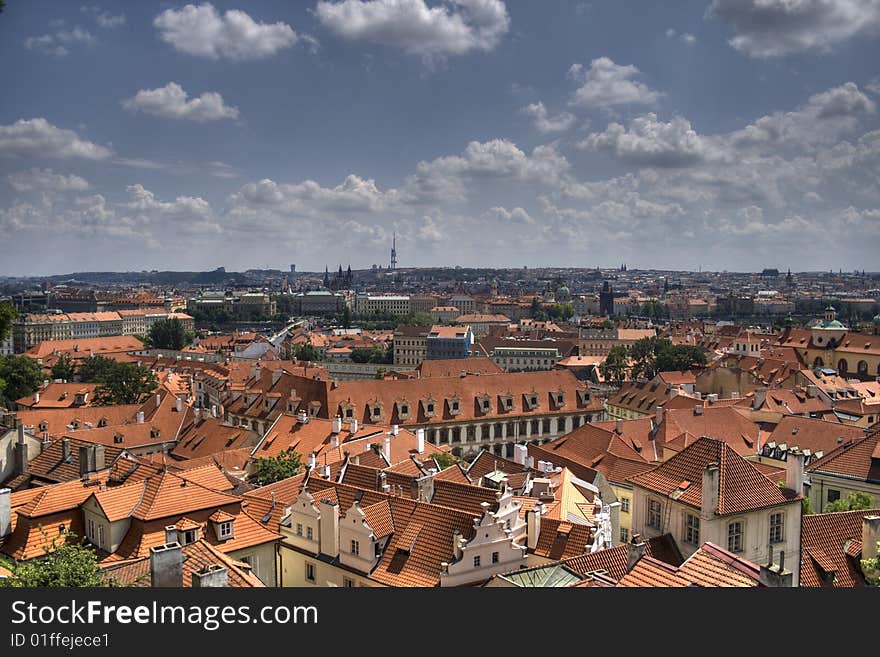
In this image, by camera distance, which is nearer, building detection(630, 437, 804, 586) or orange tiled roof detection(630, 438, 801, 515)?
building detection(630, 437, 804, 586)

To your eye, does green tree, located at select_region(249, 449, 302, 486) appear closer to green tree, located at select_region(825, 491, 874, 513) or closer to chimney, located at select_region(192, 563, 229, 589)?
chimney, located at select_region(192, 563, 229, 589)

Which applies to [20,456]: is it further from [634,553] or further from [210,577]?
[634,553]

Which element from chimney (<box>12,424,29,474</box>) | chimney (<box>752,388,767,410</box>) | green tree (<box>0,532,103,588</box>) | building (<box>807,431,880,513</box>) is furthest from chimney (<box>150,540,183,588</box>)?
chimney (<box>752,388,767,410</box>)

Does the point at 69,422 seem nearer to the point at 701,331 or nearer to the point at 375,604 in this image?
the point at 375,604

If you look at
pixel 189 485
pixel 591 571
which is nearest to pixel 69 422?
pixel 189 485

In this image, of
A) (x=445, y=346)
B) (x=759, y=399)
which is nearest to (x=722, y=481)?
(x=759, y=399)

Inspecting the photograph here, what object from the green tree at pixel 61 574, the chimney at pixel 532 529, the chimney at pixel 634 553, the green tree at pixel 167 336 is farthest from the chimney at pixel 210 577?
the green tree at pixel 167 336
